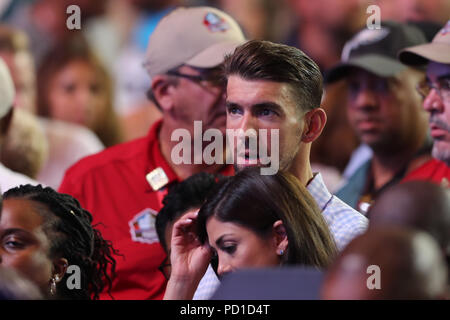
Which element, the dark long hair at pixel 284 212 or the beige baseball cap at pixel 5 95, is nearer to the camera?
the dark long hair at pixel 284 212

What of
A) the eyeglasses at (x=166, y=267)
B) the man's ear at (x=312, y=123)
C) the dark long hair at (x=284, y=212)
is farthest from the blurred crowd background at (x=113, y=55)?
the dark long hair at (x=284, y=212)

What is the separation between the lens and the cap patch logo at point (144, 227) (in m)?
4.22

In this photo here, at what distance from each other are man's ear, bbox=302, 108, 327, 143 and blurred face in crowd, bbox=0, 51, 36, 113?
317cm

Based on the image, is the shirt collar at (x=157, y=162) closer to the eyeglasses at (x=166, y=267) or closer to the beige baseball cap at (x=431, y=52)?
the eyeglasses at (x=166, y=267)

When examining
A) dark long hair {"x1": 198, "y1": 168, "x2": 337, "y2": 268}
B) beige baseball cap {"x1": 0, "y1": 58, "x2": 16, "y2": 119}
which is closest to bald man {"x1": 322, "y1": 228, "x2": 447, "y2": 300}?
dark long hair {"x1": 198, "y1": 168, "x2": 337, "y2": 268}

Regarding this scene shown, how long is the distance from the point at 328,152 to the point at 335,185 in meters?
0.61

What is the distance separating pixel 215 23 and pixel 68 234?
1639mm

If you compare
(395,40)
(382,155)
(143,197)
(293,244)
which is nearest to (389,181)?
(382,155)

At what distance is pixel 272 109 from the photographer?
3.42m

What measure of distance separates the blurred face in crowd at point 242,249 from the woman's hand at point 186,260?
0.22 metres

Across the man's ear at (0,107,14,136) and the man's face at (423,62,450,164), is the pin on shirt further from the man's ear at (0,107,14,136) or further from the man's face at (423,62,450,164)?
the man's face at (423,62,450,164)

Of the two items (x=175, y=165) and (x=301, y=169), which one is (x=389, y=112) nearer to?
(x=175, y=165)

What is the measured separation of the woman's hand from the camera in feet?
10.9

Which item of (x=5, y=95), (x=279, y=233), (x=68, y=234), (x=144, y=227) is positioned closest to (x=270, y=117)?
(x=279, y=233)
